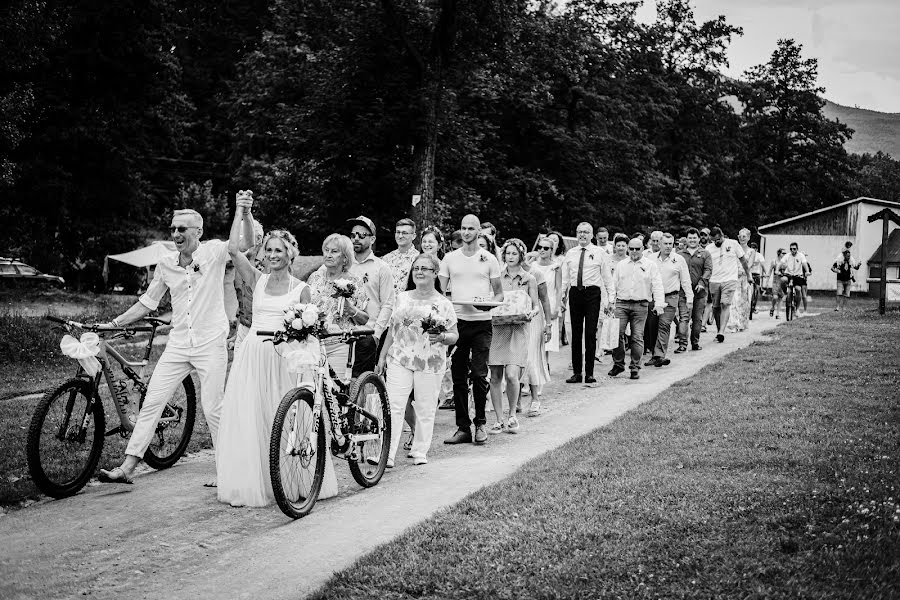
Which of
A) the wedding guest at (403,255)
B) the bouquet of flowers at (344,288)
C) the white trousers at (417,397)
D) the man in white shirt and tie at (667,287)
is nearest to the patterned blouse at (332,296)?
the bouquet of flowers at (344,288)

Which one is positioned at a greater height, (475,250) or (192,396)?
(475,250)

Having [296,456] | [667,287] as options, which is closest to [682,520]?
[296,456]

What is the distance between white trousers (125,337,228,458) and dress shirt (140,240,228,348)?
8 centimetres

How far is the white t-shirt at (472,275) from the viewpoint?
9.93 meters

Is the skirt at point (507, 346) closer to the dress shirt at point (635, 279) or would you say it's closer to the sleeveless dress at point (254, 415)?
the sleeveless dress at point (254, 415)

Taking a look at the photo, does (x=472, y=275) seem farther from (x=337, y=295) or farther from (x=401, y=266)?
(x=337, y=295)

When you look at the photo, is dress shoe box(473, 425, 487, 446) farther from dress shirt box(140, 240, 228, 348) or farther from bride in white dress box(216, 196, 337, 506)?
dress shirt box(140, 240, 228, 348)

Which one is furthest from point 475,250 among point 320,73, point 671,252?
point 320,73

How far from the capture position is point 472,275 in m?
9.96

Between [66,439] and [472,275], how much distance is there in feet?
14.4

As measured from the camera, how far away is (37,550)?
6.05 meters

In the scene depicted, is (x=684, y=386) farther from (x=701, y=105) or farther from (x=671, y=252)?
(x=701, y=105)

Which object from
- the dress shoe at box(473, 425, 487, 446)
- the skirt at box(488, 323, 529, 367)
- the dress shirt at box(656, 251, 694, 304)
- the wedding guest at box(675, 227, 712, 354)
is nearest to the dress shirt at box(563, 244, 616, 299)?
the dress shirt at box(656, 251, 694, 304)

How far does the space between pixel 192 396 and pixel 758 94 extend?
6109 cm
